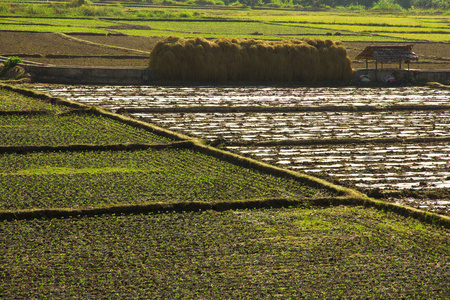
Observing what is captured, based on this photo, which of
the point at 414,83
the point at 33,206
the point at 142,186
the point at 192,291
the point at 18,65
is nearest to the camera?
the point at 192,291

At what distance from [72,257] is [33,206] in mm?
1708

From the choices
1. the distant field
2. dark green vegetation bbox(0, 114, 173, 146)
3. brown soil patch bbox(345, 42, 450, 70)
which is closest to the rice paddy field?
dark green vegetation bbox(0, 114, 173, 146)

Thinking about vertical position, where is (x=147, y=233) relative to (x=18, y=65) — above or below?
below

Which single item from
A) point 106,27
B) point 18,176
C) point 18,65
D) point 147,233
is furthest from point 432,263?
point 106,27

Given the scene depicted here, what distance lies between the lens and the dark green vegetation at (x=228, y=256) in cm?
559

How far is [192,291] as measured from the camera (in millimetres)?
5535

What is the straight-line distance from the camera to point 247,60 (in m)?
19.2

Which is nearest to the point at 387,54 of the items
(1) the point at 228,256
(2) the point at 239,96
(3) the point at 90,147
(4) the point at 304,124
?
(2) the point at 239,96

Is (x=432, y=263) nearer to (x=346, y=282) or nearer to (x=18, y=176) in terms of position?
(x=346, y=282)

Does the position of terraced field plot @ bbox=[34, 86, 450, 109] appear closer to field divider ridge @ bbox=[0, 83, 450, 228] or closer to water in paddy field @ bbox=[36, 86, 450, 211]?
water in paddy field @ bbox=[36, 86, 450, 211]

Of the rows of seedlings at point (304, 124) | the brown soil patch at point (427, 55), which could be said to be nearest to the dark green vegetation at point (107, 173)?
the rows of seedlings at point (304, 124)

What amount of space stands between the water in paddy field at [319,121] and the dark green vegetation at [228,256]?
186cm

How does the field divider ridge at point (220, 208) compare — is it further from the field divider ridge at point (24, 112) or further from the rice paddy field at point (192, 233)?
the field divider ridge at point (24, 112)

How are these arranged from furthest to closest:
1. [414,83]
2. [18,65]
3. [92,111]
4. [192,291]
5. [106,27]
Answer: [106,27] < [414,83] < [18,65] < [92,111] < [192,291]
